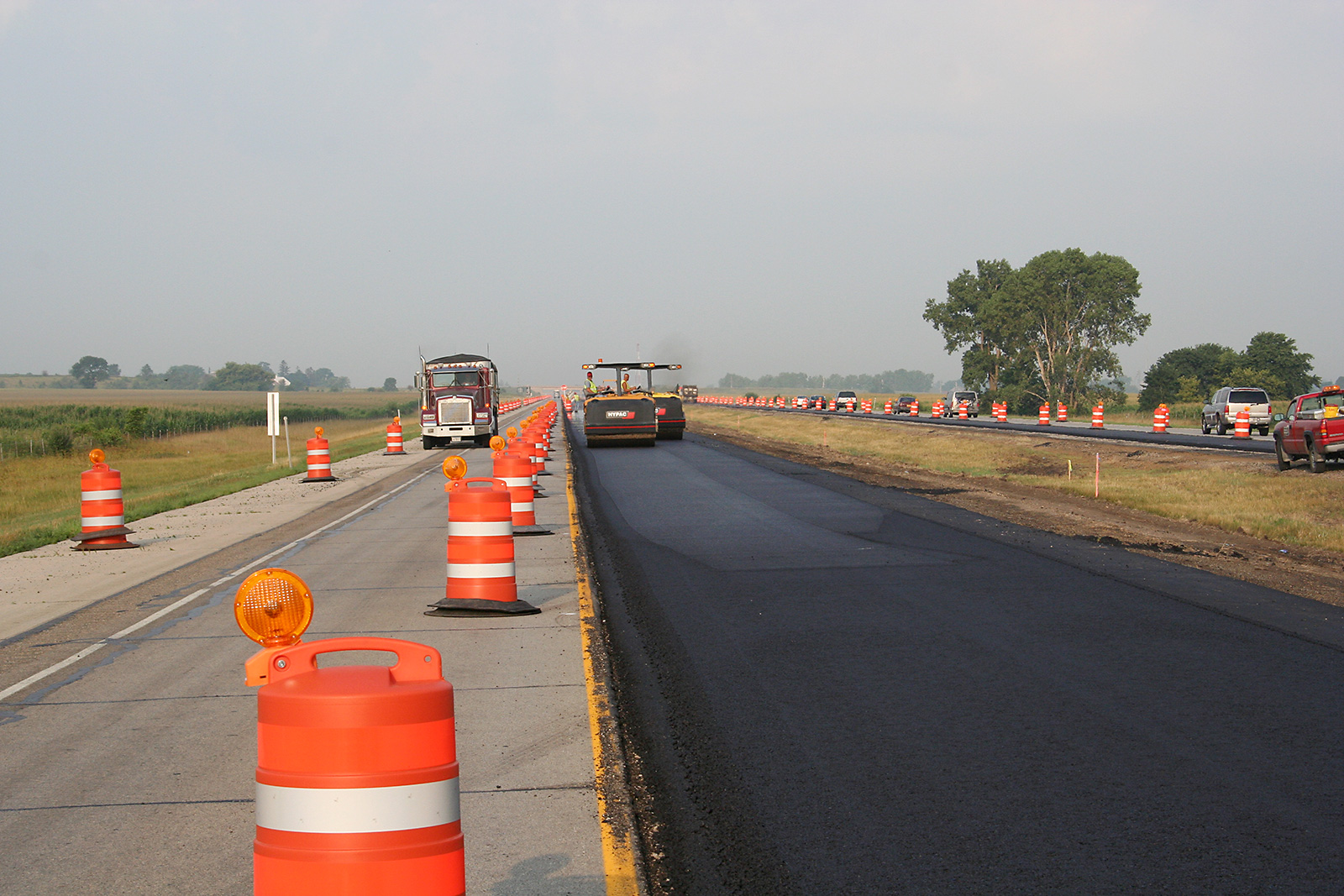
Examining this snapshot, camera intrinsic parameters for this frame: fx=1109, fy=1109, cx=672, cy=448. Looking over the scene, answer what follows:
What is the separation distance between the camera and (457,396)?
128 ft

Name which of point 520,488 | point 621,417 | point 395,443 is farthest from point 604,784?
point 395,443

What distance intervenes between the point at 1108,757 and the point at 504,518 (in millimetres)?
5446

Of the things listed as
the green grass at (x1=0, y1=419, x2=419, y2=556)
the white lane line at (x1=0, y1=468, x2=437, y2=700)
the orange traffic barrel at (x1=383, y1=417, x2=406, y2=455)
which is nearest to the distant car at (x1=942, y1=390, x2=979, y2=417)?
the green grass at (x1=0, y1=419, x2=419, y2=556)

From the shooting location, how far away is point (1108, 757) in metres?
5.72

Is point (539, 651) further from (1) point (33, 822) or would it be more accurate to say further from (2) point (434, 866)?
(2) point (434, 866)

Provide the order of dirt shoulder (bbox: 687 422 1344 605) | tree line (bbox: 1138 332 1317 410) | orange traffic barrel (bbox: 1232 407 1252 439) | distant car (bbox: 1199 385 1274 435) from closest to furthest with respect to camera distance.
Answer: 1. dirt shoulder (bbox: 687 422 1344 605)
2. orange traffic barrel (bbox: 1232 407 1252 439)
3. distant car (bbox: 1199 385 1274 435)
4. tree line (bbox: 1138 332 1317 410)

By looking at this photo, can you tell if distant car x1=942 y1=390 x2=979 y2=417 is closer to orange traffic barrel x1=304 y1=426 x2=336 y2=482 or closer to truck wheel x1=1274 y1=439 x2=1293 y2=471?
truck wheel x1=1274 y1=439 x2=1293 y2=471

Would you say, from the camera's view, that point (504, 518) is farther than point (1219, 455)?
No

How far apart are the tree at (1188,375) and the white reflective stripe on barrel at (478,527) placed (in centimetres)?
7664

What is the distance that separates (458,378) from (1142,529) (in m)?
28.3

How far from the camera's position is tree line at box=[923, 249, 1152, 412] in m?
79.3

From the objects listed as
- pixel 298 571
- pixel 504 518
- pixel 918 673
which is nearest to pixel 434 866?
pixel 918 673

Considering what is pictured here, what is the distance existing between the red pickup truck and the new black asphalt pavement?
1222 centimetres

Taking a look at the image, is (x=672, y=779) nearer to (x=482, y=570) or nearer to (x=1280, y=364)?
(x=482, y=570)
